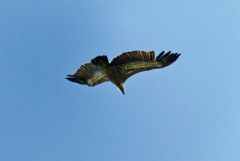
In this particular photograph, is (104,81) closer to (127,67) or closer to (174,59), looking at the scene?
(127,67)

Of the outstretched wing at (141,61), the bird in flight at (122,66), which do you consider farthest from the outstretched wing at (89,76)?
the outstretched wing at (141,61)

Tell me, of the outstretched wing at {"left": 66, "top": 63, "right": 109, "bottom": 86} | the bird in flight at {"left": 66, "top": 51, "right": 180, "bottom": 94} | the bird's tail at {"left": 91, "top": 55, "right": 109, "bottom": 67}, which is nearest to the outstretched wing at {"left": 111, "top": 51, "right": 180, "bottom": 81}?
the bird in flight at {"left": 66, "top": 51, "right": 180, "bottom": 94}

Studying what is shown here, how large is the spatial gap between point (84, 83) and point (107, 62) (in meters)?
3.10

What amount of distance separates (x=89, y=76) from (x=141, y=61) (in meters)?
3.23

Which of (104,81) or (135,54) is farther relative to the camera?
(104,81)

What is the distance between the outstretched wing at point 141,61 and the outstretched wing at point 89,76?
1626 millimetres

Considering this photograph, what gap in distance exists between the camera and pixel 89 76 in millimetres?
29734

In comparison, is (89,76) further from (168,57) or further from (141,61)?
(168,57)

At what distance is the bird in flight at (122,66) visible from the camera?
27203 millimetres

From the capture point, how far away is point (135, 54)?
27.4 m

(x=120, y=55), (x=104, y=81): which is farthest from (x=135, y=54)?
(x=104, y=81)

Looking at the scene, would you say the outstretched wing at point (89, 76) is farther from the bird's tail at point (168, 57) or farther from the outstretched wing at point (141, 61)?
the bird's tail at point (168, 57)

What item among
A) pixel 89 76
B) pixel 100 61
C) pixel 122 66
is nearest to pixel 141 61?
pixel 122 66

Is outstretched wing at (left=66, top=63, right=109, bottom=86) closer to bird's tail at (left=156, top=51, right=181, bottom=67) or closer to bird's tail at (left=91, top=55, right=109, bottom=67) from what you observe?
bird's tail at (left=91, top=55, right=109, bottom=67)
